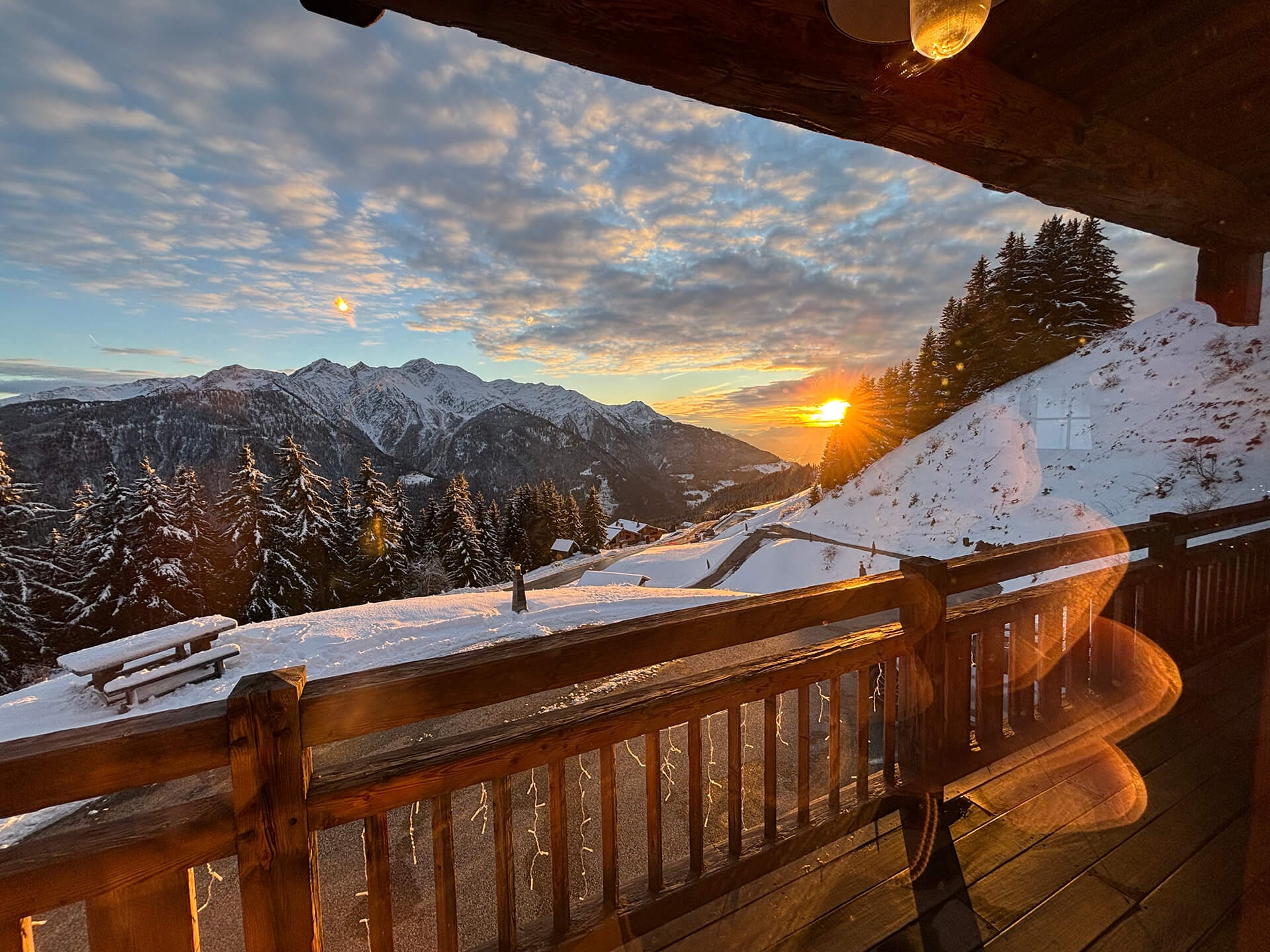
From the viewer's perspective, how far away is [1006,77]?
2432 millimetres

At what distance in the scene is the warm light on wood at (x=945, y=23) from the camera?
1515mm

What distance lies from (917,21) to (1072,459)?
68.6ft

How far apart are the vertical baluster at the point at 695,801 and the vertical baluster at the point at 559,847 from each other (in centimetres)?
51

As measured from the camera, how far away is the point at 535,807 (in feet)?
13.7

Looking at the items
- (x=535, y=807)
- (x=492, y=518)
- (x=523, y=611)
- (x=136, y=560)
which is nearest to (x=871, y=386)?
(x=492, y=518)

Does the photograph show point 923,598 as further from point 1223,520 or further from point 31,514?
point 31,514

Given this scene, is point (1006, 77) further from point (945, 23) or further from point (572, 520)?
point (572, 520)

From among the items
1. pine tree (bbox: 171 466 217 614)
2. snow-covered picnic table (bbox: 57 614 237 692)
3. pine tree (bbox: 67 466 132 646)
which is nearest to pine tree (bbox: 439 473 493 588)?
pine tree (bbox: 171 466 217 614)

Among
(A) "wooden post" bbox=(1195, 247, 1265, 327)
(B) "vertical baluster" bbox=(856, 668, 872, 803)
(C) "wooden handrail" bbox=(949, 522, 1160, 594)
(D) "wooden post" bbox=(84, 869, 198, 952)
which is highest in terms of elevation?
(A) "wooden post" bbox=(1195, 247, 1265, 327)

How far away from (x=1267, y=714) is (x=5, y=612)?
26.9m

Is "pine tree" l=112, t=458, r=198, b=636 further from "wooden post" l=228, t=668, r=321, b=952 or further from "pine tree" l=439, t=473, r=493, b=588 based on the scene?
"wooden post" l=228, t=668, r=321, b=952

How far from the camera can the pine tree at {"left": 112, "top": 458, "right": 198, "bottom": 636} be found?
1966 centimetres

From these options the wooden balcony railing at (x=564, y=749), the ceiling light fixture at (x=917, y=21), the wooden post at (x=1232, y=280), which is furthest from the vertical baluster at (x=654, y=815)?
the wooden post at (x=1232, y=280)

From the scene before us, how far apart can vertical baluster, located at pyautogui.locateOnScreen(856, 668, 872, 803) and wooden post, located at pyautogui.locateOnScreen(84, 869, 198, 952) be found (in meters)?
2.46
